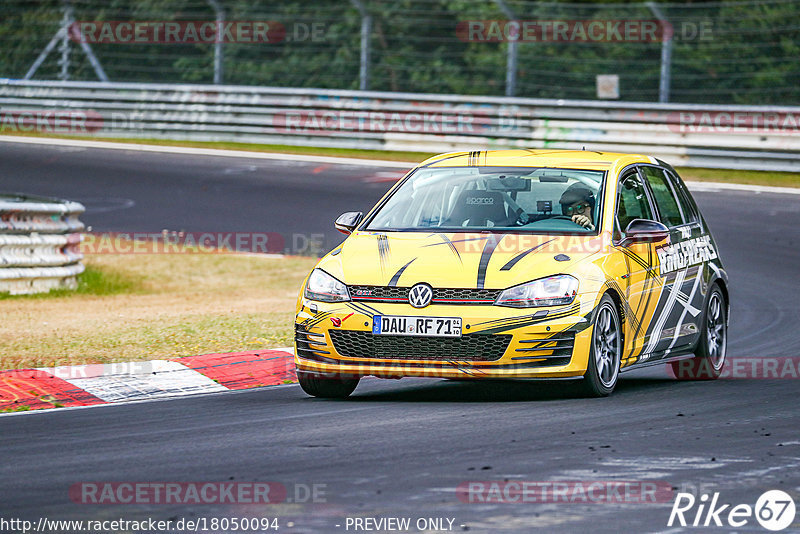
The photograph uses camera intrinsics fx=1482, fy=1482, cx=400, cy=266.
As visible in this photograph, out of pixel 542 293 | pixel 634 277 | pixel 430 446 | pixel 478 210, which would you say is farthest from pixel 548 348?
pixel 430 446

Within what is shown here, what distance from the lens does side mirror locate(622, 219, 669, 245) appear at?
9.70 metres

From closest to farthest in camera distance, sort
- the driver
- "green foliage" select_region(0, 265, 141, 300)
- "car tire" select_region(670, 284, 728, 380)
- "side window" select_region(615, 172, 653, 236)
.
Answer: the driver, "side window" select_region(615, 172, 653, 236), "car tire" select_region(670, 284, 728, 380), "green foliage" select_region(0, 265, 141, 300)

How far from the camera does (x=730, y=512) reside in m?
5.99

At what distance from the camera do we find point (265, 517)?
232 inches

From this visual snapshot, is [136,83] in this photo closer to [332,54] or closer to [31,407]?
[332,54]

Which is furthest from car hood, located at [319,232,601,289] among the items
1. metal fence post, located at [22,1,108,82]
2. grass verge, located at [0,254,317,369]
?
metal fence post, located at [22,1,108,82]

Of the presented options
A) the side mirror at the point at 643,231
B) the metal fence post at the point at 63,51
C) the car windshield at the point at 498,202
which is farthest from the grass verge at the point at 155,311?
the metal fence post at the point at 63,51

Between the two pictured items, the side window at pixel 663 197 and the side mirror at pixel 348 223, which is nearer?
the side mirror at pixel 348 223

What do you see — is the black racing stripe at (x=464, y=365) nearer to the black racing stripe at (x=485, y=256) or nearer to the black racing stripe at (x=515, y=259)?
the black racing stripe at (x=485, y=256)

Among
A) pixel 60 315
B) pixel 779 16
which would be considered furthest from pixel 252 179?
pixel 60 315

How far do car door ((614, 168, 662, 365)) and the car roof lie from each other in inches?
7.2

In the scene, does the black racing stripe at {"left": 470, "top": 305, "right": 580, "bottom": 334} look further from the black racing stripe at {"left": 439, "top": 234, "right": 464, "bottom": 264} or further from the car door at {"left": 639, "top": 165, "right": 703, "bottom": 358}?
the car door at {"left": 639, "top": 165, "right": 703, "bottom": 358}

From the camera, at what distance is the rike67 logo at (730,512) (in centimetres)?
582

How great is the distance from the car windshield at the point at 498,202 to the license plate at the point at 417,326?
1.07 m
